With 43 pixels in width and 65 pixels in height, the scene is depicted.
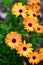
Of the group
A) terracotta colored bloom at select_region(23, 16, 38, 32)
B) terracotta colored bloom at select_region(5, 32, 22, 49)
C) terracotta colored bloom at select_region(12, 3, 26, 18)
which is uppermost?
terracotta colored bloom at select_region(12, 3, 26, 18)

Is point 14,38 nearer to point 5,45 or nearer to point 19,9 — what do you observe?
point 5,45

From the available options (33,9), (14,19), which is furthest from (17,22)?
(33,9)

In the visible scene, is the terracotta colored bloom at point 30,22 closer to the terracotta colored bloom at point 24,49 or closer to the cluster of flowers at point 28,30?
the cluster of flowers at point 28,30

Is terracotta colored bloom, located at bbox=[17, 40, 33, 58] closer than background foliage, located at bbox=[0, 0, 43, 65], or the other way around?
terracotta colored bloom, located at bbox=[17, 40, 33, 58]

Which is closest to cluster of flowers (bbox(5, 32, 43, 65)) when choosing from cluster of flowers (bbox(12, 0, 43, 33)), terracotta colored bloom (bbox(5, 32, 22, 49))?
terracotta colored bloom (bbox(5, 32, 22, 49))

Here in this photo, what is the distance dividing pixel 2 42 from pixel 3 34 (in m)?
0.07

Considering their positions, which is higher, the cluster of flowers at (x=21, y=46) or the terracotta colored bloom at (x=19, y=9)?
the terracotta colored bloom at (x=19, y=9)

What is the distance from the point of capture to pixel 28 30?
6.78ft

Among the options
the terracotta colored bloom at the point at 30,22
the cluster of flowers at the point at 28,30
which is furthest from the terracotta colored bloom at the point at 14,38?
the terracotta colored bloom at the point at 30,22

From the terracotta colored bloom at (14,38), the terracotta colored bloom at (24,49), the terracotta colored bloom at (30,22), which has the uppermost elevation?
the terracotta colored bloom at (30,22)

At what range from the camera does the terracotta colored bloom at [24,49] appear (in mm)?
1994

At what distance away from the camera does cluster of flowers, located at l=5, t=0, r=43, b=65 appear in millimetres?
2021

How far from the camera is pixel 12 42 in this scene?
207 cm

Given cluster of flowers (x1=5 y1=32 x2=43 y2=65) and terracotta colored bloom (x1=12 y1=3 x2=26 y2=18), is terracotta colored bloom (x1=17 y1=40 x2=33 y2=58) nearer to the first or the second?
cluster of flowers (x1=5 y1=32 x2=43 y2=65)
